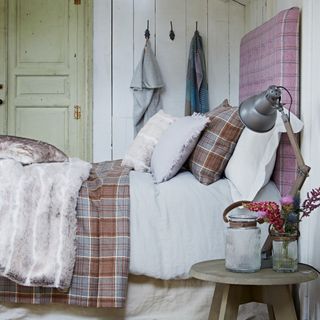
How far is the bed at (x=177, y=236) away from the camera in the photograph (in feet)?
7.69

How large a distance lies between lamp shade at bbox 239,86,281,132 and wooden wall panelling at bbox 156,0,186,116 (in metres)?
2.84

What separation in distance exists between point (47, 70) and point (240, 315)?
10.2 feet

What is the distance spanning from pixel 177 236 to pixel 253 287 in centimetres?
40

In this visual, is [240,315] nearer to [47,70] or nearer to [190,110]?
[190,110]

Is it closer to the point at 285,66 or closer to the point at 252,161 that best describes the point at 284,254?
the point at 252,161

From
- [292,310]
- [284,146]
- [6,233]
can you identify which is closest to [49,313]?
[6,233]

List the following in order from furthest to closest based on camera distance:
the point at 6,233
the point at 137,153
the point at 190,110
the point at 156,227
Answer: the point at 190,110, the point at 137,153, the point at 156,227, the point at 6,233

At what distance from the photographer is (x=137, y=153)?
310 centimetres

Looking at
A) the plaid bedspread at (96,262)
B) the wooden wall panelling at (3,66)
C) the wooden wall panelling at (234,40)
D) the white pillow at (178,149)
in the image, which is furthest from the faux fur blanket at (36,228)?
the wooden wall panelling at (234,40)

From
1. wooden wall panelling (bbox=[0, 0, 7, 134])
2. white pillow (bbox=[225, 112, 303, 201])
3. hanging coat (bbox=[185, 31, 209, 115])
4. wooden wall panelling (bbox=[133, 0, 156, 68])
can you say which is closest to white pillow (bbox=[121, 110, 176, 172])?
white pillow (bbox=[225, 112, 303, 201])

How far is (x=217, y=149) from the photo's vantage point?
8.36 ft

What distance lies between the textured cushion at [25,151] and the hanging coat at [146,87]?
2090 mm

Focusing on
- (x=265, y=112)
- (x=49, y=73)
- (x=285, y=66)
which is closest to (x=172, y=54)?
(x=49, y=73)

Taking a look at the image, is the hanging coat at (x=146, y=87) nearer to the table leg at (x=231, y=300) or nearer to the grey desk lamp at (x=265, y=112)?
the grey desk lamp at (x=265, y=112)
